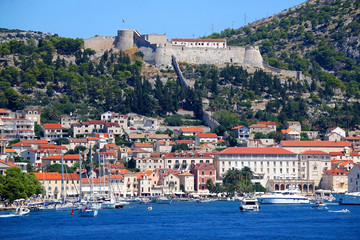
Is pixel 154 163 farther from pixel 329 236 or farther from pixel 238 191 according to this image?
pixel 329 236

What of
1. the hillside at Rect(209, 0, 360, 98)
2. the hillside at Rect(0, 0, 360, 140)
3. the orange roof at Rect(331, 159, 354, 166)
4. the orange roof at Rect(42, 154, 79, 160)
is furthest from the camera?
the hillside at Rect(209, 0, 360, 98)

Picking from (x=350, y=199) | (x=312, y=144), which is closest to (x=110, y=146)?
(x=312, y=144)

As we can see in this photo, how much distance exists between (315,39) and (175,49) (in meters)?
43.1

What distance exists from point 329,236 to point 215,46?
276 feet

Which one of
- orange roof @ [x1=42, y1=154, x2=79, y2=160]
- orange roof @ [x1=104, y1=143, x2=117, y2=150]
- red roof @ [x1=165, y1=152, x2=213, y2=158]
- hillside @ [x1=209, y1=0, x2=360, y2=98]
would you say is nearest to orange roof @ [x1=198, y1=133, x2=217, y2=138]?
red roof @ [x1=165, y1=152, x2=213, y2=158]

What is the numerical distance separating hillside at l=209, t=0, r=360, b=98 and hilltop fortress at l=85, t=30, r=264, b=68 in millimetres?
10735

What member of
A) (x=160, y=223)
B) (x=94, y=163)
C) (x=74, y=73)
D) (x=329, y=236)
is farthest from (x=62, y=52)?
(x=329, y=236)

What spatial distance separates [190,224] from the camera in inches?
2827

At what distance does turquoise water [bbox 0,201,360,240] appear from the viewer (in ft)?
212

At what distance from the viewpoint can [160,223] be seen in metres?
73.0

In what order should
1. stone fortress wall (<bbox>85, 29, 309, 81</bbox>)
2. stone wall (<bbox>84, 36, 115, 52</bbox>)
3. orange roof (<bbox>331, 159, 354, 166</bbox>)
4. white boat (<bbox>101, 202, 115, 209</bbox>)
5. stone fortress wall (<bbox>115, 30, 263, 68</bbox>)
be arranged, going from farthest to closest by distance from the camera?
stone wall (<bbox>84, 36, 115, 52</bbox>)
stone fortress wall (<bbox>85, 29, 309, 81</bbox>)
stone fortress wall (<bbox>115, 30, 263, 68</bbox>)
orange roof (<bbox>331, 159, 354, 166</bbox>)
white boat (<bbox>101, 202, 115, 209</bbox>)

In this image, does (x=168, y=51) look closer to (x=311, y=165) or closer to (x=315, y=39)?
(x=311, y=165)

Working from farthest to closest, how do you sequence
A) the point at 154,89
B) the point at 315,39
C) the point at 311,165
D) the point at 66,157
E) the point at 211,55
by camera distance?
the point at 315,39
the point at 211,55
the point at 154,89
the point at 311,165
the point at 66,157

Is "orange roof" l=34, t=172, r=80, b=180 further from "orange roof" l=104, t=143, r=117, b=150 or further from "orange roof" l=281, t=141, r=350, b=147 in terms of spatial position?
"orange roof" l=281, t=141, r=350, b=147
